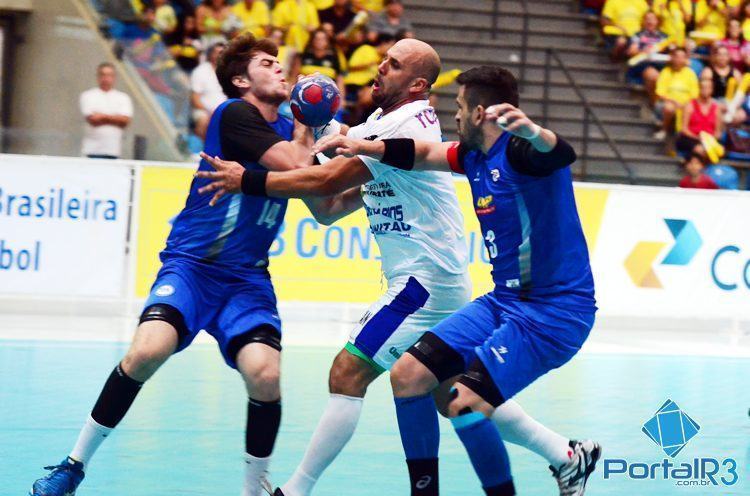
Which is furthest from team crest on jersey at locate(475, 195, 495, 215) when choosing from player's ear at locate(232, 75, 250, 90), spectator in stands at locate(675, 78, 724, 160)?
spectator in stands at locate(675, 78, 724, 160)

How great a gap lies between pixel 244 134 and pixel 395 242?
2.93ft

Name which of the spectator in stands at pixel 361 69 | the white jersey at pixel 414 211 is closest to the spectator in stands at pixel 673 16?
the spectator in stands at pixel 361 69

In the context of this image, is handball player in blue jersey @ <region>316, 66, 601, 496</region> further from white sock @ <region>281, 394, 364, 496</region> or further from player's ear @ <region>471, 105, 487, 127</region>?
white sock @ <region>281, 394, 364, 496</region>

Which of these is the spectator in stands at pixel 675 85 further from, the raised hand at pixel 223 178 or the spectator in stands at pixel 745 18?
the raised hand at pixel 223 178

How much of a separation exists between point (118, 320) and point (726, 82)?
30.8 ft

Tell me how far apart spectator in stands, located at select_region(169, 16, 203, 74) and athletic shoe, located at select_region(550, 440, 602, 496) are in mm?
10047

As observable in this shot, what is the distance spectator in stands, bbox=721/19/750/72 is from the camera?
59.8 feet

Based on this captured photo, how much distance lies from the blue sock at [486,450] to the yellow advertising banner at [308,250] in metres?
7.04

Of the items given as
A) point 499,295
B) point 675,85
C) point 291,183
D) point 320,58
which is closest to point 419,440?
point 499,295

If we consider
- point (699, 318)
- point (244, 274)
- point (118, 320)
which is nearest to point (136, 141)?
point (118, 320)

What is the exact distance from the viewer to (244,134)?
19.8 ft

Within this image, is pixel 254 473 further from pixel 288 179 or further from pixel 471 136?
pixel 471 136

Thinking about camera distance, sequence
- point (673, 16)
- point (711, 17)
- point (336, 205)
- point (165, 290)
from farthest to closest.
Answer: point (711, 17)
point (673, 16)
point (336, 205)
point (165, 290)

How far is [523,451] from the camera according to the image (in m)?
7.85
